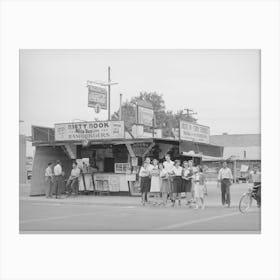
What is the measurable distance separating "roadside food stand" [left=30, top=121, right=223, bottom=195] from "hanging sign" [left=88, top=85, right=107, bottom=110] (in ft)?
5.39

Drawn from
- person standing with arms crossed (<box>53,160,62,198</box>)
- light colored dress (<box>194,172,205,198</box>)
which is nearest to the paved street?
light colored dress (<box>194,172,205,198</box>)

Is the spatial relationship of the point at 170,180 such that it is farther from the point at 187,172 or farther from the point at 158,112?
the point at 158,112

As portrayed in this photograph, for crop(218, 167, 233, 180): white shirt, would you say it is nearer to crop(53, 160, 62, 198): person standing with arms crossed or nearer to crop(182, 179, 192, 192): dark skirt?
crop(182, 179, 192, 192): dark skirt

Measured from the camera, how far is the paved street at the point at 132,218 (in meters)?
13.5

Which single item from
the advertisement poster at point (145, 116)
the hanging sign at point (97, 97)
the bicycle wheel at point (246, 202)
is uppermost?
the hanging sign at point (97, 97)

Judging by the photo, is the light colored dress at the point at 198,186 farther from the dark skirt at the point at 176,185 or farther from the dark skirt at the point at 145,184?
the dark skirt at the point at 145,184

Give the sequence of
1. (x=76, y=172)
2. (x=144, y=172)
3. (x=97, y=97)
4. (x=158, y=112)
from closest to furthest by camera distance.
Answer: (x=144, y=172) → (x=76, y=172) → (x=97, y=97) → (x=158, y=112)

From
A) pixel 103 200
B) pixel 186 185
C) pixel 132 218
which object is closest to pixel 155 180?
pixel 186 185

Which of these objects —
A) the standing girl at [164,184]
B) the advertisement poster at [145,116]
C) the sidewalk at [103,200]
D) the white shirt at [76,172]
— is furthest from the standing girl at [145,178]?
the advertisement poster at [145,116]

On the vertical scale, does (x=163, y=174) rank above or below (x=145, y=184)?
above

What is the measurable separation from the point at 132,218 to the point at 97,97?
10.4 meters

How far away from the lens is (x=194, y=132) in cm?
2312
